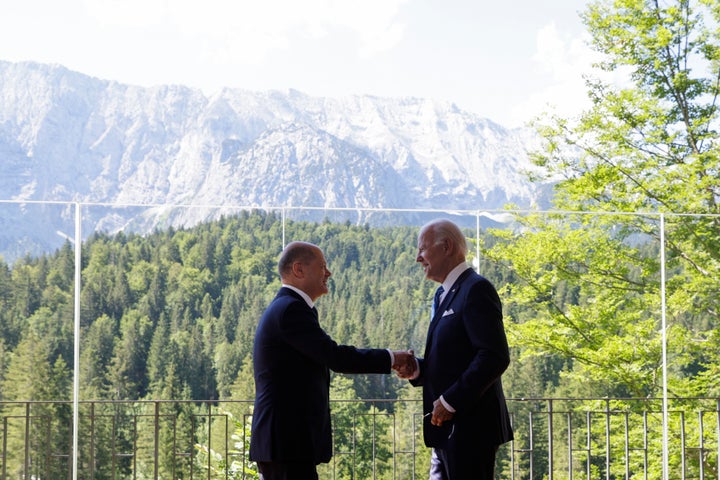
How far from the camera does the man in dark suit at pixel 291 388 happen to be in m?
2.26

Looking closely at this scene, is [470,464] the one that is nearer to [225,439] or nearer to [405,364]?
[405,364]

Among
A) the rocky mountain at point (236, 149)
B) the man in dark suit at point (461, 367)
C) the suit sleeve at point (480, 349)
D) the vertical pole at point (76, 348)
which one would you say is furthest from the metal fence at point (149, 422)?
the rocky mountain at point (236, 149)

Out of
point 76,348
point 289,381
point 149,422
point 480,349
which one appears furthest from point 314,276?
point 149,422

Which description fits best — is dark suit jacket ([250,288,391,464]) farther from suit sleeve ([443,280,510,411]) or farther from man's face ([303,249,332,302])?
suit sleeve ([443,280,510,411])

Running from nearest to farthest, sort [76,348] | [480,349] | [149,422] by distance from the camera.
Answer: [480,349] → [76,348] → [149,422]

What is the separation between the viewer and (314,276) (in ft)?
7.73

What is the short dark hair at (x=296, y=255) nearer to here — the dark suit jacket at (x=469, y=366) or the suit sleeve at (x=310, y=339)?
the suit sleeve at (x=310, y=339)

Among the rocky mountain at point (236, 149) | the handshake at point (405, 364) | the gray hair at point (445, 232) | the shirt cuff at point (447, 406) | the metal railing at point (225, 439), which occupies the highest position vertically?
the rocky mountain at point (236, 149)

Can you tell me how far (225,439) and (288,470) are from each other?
3.01m

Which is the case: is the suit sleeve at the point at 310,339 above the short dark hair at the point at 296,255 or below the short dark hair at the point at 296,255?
below

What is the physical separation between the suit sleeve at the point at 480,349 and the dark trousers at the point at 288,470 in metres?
0.43

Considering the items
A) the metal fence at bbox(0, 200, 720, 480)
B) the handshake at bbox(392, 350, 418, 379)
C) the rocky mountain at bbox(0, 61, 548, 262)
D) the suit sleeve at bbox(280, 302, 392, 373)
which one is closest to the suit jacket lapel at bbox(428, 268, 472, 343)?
the handshake at bbox(392, 350, 418, 379)

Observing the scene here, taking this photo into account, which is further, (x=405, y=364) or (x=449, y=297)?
(x=405, y=364)

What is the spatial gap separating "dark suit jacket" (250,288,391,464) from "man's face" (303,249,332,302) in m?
0.06
